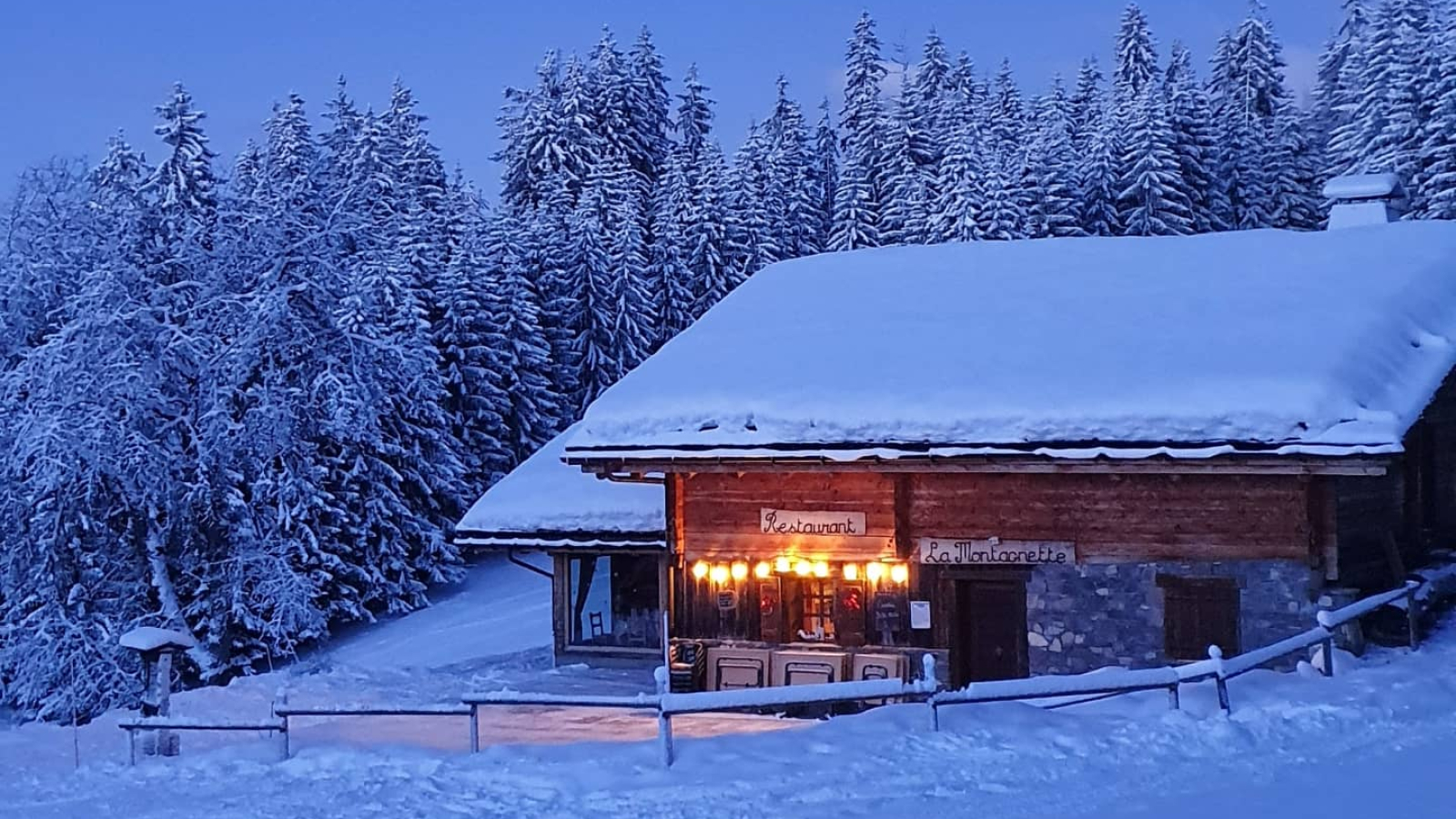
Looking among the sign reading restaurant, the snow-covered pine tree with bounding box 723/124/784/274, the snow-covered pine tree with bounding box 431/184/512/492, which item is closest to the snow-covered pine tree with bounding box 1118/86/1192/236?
the snow-covered pine tree with bounding box 723/124/784/274

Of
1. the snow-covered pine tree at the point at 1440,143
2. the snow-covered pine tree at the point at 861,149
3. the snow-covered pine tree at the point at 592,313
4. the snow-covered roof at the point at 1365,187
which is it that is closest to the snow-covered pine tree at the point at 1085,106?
the snow-covered pine tree at the point at 861,149

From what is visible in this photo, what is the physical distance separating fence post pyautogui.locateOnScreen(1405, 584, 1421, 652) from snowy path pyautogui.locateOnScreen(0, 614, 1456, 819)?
4.34 feet

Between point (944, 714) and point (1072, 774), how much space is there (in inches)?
73.7

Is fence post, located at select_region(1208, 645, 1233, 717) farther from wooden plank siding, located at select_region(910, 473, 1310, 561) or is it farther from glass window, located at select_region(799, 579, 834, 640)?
glass window, located at select_region(799, 579, 834, 640)

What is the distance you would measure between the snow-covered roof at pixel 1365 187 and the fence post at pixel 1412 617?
9368mm

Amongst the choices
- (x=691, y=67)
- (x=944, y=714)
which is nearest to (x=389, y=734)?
(x=944, y=714)

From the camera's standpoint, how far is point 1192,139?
54.0 meters

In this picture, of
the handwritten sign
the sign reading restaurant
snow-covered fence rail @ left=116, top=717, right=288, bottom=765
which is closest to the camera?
snow-covered fence rail @ left=116, top=717, right=288, bottom=765

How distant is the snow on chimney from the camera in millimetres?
23469

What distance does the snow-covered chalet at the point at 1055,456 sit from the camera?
1590 cm

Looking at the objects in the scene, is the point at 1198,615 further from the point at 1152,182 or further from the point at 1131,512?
the point at 1152,182

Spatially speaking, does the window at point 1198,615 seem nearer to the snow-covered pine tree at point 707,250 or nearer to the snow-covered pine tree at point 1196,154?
the snow-covered pine tree at point 707,250

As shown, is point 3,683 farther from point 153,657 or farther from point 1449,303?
point 1449,303

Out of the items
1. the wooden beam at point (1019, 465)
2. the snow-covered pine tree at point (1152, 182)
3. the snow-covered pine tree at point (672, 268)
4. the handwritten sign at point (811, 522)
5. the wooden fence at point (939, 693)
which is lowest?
the wooden fence at point (939, 693)
